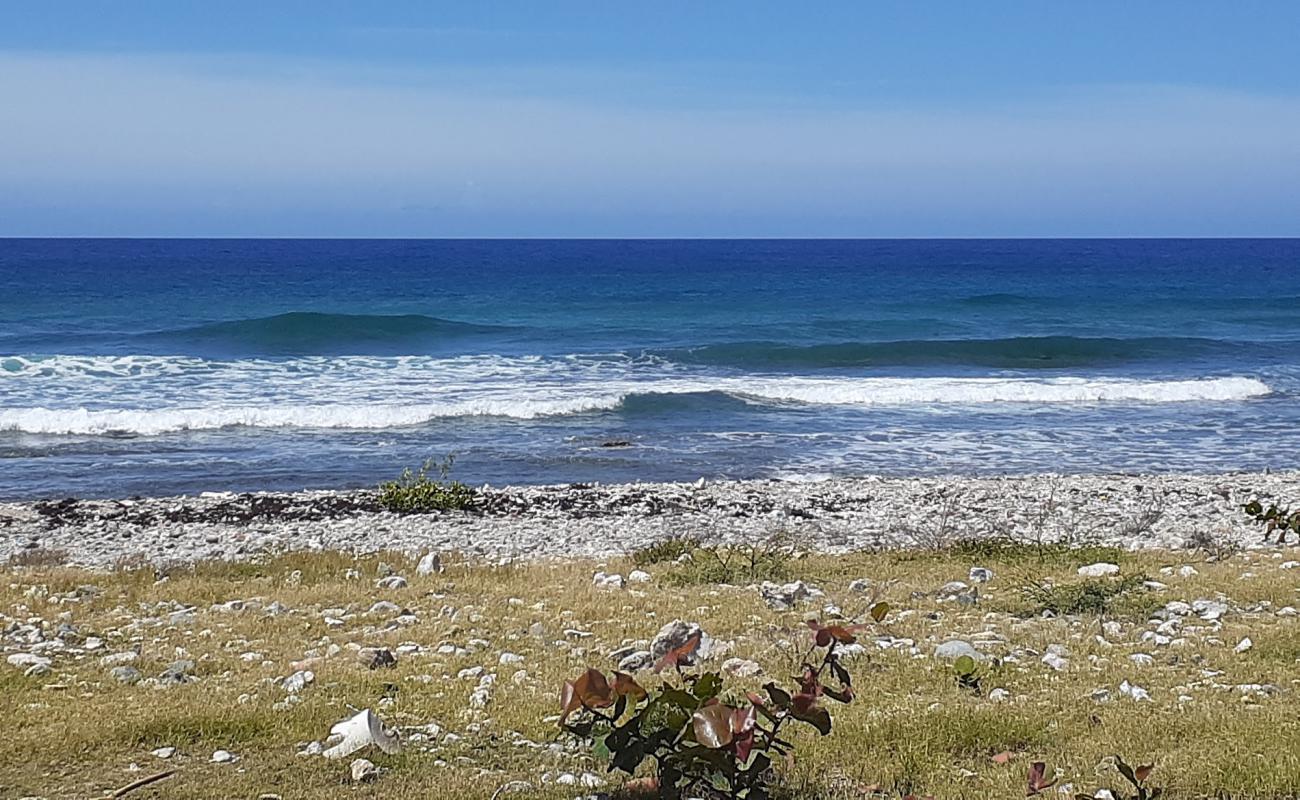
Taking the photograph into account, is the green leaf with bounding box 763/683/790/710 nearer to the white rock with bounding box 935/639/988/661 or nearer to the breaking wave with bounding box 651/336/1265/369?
the white rock with bounding box 935/639/988/661

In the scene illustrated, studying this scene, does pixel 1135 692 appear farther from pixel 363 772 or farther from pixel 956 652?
pixel 363 772

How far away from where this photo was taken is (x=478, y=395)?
32375mm

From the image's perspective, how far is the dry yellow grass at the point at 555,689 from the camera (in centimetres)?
558

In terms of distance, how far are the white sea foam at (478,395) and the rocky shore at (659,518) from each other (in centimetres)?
882

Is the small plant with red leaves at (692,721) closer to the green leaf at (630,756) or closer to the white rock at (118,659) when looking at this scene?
the green leaf at (630,756)

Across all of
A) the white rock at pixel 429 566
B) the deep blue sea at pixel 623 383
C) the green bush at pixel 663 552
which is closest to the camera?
the white rock at pixel 429 566

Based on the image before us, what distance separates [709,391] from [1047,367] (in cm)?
1508

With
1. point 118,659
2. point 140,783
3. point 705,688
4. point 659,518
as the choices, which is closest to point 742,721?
point 705,688

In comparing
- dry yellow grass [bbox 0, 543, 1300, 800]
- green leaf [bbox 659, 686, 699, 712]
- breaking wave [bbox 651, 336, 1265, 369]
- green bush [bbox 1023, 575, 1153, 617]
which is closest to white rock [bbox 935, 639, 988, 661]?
dry yellow grass [bbox 0, 543, 1300, 800]

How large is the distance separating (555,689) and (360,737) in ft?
4.80

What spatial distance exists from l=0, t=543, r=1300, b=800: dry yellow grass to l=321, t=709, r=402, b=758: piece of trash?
0.12m

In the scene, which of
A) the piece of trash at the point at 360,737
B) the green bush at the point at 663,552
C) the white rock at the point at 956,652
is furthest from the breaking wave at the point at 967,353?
the piece of trash at the point at 360,737

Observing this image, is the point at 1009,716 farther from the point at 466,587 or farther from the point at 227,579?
the point at 227,579

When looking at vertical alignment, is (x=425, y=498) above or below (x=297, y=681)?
below
